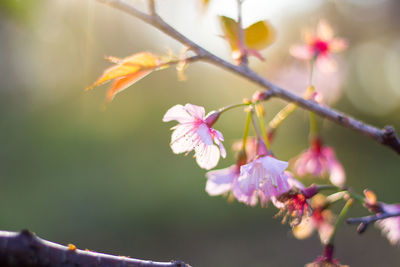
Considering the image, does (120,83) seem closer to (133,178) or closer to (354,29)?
(133,178)

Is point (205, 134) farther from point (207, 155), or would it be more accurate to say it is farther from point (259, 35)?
point (259, 35)

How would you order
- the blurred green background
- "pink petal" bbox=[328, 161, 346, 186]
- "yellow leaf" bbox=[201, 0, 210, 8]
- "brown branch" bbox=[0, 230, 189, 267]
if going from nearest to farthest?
"brown branch" bbox=[0, 230, 189, 267], "yellow leaf" bbox=[201, 0, 210, 8], "pink petal" bbox=[328, 161, 346, 186], the blurred green background

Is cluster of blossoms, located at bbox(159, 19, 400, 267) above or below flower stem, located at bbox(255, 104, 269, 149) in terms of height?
below

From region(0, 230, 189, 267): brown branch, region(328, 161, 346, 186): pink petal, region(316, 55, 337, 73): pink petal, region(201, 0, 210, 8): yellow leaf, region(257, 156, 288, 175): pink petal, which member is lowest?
region(0, 230, 189, 267): brown branch

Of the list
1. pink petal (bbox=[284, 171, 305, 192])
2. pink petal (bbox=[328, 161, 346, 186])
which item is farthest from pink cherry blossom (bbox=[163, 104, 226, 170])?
pink petal (bbox=[328, 161, 346, 186])

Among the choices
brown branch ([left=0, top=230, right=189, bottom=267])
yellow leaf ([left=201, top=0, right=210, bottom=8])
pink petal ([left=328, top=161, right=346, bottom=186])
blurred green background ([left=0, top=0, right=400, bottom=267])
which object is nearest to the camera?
brown branch ([left=0, top=230, right=189, bottom=267])

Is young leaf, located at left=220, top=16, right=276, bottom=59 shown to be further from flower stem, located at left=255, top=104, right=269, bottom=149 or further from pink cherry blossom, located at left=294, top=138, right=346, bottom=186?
pink cherry blossom, located at left=294, top=138, right=346, bottom=186

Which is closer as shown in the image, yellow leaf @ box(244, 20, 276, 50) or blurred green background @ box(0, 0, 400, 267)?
yellow leaf @ box(244, 20, 276, 50)

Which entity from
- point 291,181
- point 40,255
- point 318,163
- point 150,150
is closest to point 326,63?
point 318,163
